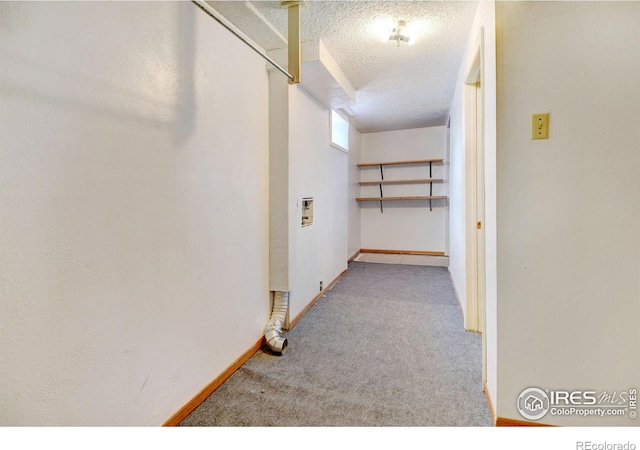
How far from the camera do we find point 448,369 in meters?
1.97

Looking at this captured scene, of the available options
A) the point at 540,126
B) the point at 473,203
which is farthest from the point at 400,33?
the point at 473,203

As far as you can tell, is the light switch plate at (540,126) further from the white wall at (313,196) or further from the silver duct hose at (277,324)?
the silver duct hose at (277,324)

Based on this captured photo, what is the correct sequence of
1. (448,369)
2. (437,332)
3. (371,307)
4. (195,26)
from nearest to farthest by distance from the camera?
(195,26) < (448,369) < (437,332) < (371,307)

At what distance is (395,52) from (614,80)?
1.62 metres

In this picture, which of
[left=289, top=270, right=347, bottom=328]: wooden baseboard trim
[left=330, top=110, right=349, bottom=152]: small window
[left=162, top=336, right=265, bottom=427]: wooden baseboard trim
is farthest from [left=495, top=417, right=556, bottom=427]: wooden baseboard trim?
[left=330, top=110, right=349, bottom=152]: small window

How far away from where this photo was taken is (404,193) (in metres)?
5.69

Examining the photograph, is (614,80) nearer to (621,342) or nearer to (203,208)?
(621,342)

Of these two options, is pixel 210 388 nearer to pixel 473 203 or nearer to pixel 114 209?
pixel 114 209

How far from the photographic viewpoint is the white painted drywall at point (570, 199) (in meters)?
1.28

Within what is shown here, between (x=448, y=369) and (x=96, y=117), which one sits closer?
(x=96, y=117)

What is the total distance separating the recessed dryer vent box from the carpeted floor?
883mm

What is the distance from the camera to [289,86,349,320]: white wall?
101 inches

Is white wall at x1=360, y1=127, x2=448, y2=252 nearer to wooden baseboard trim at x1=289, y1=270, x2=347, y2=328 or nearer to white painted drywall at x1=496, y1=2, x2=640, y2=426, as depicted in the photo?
wooden baseboard trim at x1=289, y1=270, x2=347, y2=328
